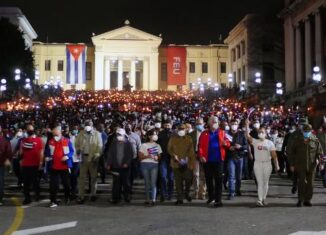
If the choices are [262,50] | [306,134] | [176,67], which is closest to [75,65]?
[176,67]

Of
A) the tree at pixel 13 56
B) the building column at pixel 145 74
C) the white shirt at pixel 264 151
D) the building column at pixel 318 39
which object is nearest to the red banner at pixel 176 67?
the tree at pixel 13 56

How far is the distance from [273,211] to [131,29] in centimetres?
8364

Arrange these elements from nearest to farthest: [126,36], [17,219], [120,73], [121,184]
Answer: [17,219]
[121,184]
[126,36]
[120,73]

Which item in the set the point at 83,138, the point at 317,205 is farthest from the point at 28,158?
the point at 317,205

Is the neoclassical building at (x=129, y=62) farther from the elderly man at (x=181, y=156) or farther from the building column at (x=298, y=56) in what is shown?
the elderly man at (x=181, y=156)

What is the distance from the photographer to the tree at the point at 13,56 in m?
59.4

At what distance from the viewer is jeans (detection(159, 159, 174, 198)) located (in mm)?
12195

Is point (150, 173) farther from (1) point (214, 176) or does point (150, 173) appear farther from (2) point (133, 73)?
(2) point (133, 73)

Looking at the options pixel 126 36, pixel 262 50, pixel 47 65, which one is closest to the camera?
pixel 262 50

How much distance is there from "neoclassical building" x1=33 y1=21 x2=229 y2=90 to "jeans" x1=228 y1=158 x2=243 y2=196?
252 ft

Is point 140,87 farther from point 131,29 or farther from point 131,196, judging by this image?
point 131,196

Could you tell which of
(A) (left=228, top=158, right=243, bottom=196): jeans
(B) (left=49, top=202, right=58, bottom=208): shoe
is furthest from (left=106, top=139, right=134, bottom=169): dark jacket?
(A) (left=228, top=158, right=243, bottom=196): jeans

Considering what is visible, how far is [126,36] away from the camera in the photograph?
92.8 metres

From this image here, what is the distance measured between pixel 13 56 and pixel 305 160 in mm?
53827
